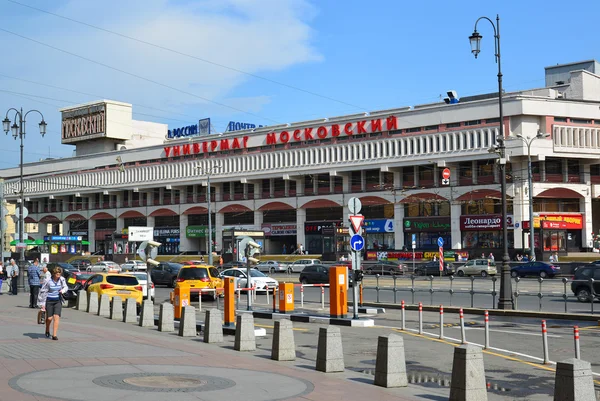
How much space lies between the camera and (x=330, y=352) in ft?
43.3

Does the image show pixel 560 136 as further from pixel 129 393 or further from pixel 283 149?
pixel 129 393

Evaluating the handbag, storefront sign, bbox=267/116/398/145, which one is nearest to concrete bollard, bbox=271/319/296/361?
the handbag

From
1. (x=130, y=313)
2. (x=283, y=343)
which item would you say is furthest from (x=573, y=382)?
(x=130, y=313)

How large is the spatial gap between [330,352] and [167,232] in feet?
265

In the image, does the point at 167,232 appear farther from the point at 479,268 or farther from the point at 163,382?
the point at 163,382

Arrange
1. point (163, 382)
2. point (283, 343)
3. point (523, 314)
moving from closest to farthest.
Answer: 1. point (163, 382)
2. point (283, 343)
3. point (523, 314)

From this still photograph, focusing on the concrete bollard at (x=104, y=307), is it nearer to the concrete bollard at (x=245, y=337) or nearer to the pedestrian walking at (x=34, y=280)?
the pedestrian walking at (x=34, y=280)

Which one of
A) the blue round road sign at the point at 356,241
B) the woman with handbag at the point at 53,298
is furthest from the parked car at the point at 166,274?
the woman with handbag at the point at 53,298

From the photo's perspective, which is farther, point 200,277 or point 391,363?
point 200,277

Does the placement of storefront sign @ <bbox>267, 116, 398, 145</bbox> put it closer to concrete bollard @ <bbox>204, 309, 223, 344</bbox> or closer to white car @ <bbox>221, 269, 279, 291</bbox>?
white car @ <bbox>221, 269, 279, 291</bbox>

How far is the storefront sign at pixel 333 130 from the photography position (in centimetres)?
7219

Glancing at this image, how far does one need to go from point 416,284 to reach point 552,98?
97.5 ft

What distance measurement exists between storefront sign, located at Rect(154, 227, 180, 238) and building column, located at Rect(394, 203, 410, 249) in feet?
100

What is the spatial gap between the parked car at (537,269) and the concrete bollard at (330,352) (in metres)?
41.2
